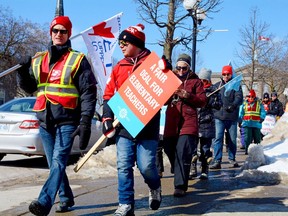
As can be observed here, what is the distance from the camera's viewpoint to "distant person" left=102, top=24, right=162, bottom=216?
4.38 meters

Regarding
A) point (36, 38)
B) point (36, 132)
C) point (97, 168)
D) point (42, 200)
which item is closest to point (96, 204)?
point (42, 200)

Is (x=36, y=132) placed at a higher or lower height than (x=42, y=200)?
higher

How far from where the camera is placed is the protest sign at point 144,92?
4.53 metres

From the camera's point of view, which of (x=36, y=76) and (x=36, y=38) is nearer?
(x=36, y=76)

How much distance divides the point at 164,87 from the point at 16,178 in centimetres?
418

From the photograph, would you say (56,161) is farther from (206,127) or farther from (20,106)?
(20,106)

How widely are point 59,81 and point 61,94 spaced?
0.41ft

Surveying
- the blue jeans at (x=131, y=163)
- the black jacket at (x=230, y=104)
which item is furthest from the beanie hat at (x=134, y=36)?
the black jacket at (x=230, y=104)

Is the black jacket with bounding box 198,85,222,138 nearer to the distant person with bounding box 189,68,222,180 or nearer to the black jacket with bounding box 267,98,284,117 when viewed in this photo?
the distant person with bounding box 189,68,222,180

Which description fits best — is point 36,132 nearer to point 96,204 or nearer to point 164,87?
point 96,204

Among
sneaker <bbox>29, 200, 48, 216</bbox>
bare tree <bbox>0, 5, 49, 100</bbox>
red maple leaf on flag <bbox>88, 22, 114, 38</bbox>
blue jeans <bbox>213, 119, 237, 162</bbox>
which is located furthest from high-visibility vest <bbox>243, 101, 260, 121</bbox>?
bare tree <bbox>0, 5, 49, 100</bbox>

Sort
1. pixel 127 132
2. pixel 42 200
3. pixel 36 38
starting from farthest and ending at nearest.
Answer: pixel 36 38
pixel 127 132
pixel 42 200

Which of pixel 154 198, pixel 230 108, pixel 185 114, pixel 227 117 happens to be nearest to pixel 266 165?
pixel 230 108

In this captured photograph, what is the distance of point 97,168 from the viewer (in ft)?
26.6
